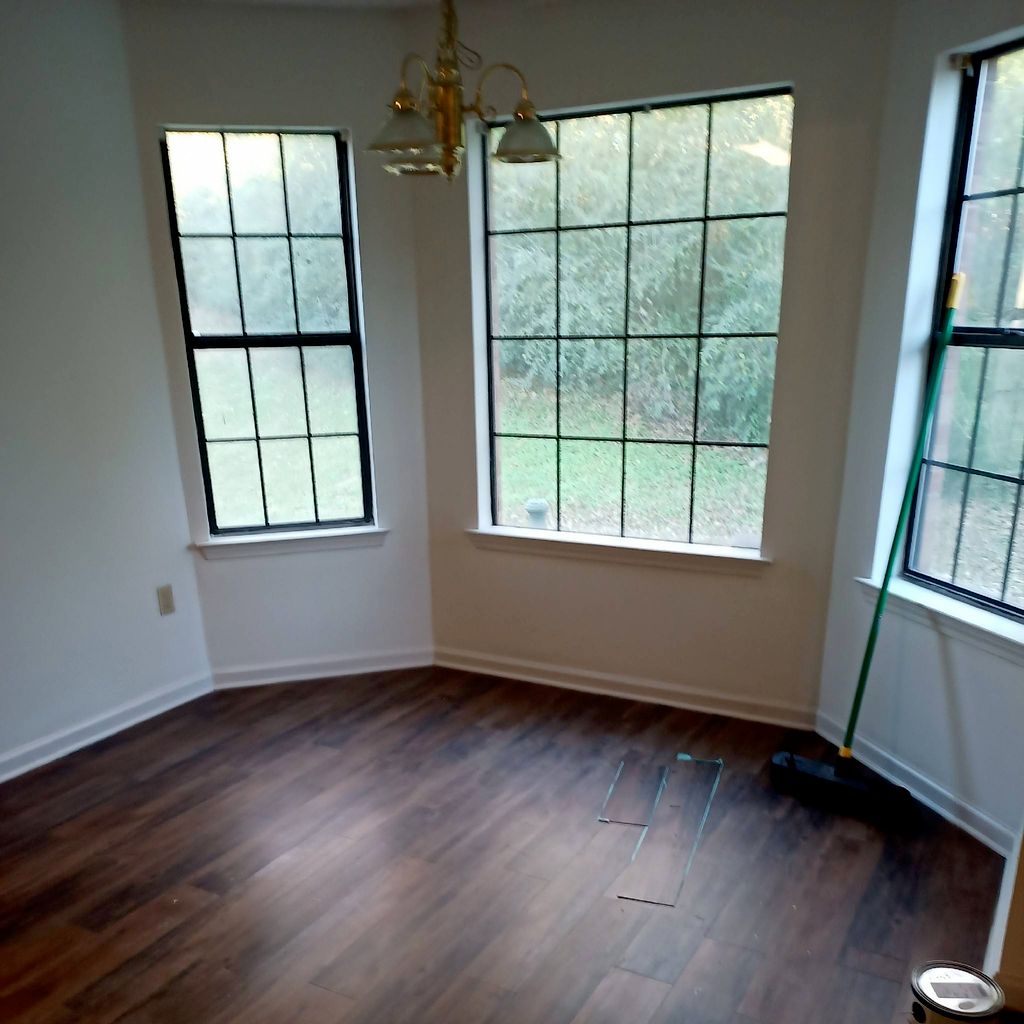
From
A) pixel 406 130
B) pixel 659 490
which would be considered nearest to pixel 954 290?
pixel 659 490

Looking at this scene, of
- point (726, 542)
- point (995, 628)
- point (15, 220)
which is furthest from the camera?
point (726, 542)

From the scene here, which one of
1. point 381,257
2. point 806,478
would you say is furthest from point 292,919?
point 381,257

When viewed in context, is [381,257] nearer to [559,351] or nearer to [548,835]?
[559,351]

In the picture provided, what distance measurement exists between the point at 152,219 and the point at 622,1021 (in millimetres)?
3199

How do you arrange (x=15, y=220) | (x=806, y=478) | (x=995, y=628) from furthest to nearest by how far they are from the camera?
(x=806, y=478) → (x=15, y=220) → (x=995, y=628)

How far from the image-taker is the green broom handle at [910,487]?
2.49 meters

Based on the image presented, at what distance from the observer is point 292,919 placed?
222cm

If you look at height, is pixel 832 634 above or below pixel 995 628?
below

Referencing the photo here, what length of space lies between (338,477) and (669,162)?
1.91 m

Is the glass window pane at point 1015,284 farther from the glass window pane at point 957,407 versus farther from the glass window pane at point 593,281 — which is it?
the glass window pane at point 593,281

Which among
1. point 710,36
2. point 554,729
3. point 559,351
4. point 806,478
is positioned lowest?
point 554,729

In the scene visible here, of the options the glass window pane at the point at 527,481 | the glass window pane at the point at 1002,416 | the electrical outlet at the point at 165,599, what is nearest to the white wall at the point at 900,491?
the glass window pane at the point at 1002,416

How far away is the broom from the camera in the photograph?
2545mm

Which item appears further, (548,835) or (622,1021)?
(548,835)
